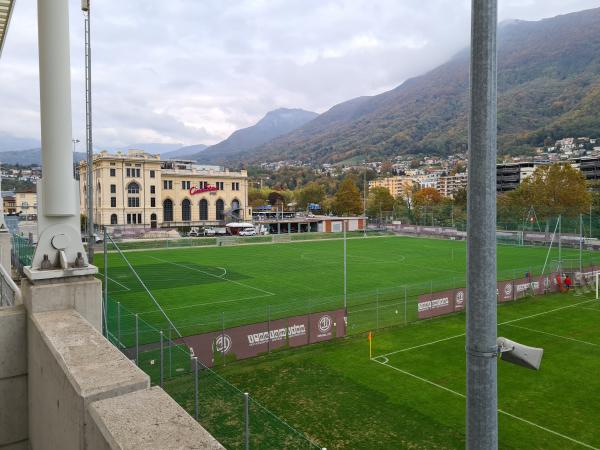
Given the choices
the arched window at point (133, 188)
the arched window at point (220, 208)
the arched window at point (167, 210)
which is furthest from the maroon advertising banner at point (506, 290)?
the arched window at point (220, 208)

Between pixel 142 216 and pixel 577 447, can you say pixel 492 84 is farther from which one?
pixel 142 216

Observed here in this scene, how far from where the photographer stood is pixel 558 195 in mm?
87188

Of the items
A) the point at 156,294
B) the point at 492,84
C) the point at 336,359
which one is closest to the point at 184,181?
the point at 156,294

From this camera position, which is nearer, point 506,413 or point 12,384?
point 12,384

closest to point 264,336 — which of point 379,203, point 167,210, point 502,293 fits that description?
point 502,293

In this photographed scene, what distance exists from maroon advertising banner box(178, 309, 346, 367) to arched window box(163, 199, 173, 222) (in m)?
80.1

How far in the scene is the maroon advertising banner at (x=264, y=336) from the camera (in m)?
17.5

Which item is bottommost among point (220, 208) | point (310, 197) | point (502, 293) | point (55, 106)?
point (502, 293)

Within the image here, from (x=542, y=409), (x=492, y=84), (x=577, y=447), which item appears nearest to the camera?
(x=492, y=84)

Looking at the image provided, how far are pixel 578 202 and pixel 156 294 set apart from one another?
7795cm

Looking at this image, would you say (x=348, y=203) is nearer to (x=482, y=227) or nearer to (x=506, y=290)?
(x=506, y=290)

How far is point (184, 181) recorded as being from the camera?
9838 cm

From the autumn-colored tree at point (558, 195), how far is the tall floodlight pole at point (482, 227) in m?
86.0

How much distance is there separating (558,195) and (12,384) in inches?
3711
